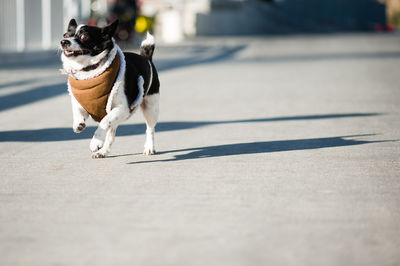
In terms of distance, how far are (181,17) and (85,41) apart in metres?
44.5

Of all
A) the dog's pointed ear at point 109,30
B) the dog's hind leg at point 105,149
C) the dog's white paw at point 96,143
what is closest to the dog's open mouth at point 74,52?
the dog's pointed ear at point 109,30

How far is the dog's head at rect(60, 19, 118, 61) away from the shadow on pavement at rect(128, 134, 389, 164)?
3.90ft

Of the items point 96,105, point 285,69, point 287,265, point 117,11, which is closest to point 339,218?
point 287,265

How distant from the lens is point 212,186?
6625 millimetres

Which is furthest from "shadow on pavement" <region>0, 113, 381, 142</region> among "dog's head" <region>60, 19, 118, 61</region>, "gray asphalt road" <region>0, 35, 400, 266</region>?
"dog's head" <region>60, 19, 118, 61</region>

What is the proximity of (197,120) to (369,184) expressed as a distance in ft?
16.9

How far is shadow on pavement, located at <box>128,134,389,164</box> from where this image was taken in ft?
27.6

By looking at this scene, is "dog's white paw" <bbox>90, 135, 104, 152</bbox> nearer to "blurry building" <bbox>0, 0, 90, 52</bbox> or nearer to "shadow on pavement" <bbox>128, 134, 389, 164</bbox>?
A: "shadow on pavement" <bbox>128, 134, 389, 164</bbox>

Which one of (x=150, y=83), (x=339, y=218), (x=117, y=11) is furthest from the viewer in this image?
(x=117, y=11)

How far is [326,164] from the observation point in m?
7.76

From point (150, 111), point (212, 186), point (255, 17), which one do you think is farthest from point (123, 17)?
point (255, 17)

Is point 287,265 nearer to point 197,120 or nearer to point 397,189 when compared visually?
point 397,189

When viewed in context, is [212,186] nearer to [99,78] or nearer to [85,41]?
[99,78]

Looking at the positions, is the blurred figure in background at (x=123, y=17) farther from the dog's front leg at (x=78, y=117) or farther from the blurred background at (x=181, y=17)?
the dog's front leg at (x=78, y=117)
